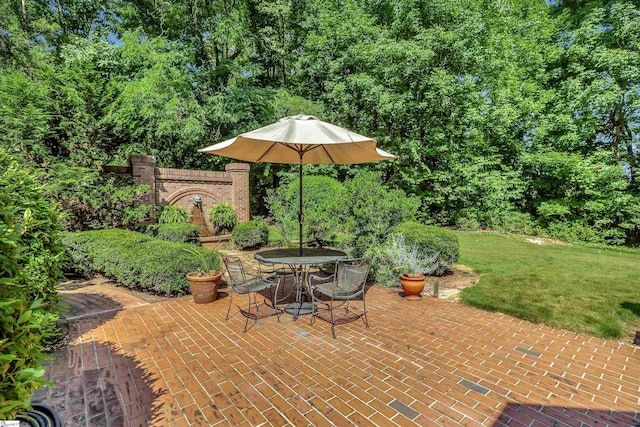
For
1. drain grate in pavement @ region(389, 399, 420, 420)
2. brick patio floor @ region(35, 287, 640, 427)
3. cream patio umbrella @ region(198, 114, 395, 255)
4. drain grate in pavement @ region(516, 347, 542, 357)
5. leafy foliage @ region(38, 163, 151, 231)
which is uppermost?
cream patio umbrella @ region(198, 114, 395, 255)

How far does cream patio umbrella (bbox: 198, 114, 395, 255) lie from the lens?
357 cm

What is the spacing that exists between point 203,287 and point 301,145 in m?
2.57

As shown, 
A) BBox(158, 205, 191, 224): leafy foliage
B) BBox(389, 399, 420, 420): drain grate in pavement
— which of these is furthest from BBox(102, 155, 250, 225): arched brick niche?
BBox(389, 399, 420, 420): drain grate in pavement

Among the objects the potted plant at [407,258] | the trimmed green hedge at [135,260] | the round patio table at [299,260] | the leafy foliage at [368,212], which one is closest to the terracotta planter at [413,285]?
the potted plant at [407,258]

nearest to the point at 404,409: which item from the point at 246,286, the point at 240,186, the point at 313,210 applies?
the point at 246,286

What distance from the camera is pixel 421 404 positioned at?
2.43 m

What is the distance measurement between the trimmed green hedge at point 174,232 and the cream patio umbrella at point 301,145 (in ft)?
13.4

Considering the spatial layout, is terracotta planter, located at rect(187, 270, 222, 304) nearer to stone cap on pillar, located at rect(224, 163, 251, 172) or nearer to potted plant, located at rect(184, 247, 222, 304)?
potted plant, located at rect(184, 247, 222, 304)

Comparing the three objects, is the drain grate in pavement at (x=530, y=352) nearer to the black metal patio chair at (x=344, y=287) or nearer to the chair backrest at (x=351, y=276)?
the black metal patio chair at (x=344, y=287)

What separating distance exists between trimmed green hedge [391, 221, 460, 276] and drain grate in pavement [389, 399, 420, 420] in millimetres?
3763

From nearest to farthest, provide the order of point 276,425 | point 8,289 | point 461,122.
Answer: point 8,289 < point 276,425 < point 461,122

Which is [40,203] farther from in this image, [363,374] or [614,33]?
[614,33]

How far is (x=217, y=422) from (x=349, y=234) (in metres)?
4.65

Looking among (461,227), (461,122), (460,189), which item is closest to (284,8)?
(461,122)
